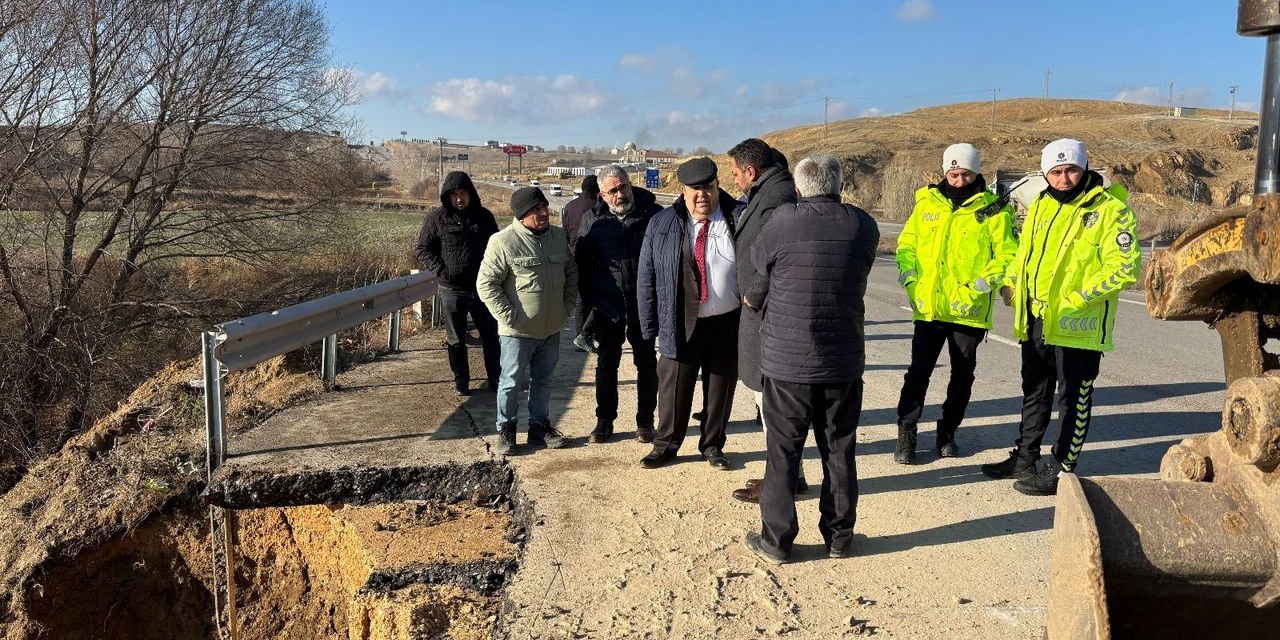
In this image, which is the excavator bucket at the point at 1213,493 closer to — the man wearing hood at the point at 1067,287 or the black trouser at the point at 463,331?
the man wearing hood at the point at 1067,287

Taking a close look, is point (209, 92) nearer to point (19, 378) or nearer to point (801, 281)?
point (19, 378)

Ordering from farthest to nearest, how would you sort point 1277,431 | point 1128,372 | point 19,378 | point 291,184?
point 291,184
point 19,378
point 1128,372
point 1277,431

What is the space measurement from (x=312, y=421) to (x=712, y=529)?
9.74ft

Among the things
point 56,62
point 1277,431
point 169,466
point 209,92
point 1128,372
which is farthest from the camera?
point 209,92

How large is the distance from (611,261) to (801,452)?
2.21 meters

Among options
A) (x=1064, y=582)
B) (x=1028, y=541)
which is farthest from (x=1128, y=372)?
(x=1064, y=582)

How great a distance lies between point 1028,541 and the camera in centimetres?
419

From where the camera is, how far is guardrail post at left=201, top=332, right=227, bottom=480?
15.5 feet

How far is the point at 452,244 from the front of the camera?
6844 millimetres

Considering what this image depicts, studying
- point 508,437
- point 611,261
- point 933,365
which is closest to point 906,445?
point 933,365

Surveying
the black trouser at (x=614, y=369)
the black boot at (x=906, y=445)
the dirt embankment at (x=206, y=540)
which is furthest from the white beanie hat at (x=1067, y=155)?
the dirt embankment at (x=206, y=540)

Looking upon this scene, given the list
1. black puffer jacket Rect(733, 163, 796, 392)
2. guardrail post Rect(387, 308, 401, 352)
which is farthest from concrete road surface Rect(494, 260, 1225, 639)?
guardrail post Rect(387, 308, 401, 352)

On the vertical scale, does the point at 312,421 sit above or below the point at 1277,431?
below

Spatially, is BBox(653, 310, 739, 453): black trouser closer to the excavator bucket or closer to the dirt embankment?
the dirt embankment
